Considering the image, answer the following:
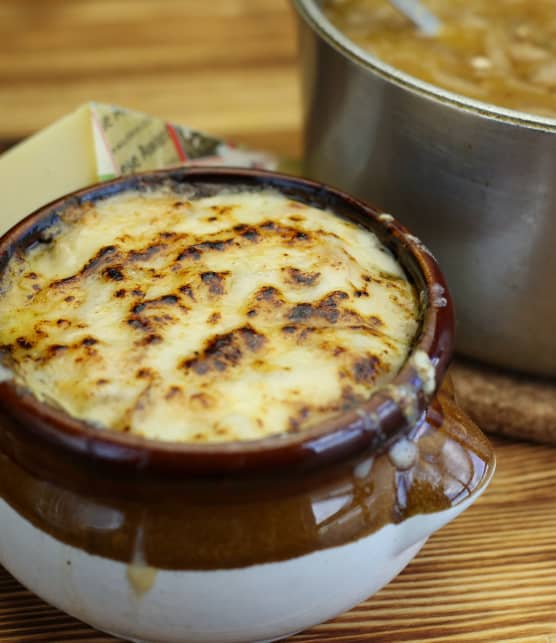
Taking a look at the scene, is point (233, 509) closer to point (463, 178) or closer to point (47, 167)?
point (463, 178)

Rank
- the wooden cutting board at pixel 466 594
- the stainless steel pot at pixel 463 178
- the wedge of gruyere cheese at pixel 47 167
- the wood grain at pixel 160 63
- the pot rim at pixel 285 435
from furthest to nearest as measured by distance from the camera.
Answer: the wood grain at pixel 160 63, the wedge of gruyere cheese at pixel 47 167, the stainless steel pot at pixel 463 178, the wooden cutting board at pixel 466 594, the pot rim at pixel 285 435

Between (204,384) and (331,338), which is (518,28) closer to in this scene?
(331,338)

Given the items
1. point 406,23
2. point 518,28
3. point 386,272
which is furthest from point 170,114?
point 386,272

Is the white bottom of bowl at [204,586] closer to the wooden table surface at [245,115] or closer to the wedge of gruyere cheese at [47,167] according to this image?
the wooden table surface at [245,115]

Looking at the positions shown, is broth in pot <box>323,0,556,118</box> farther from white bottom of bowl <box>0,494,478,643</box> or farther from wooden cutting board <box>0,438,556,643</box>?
white bottom of bowl <box>0,494,478,643</box>

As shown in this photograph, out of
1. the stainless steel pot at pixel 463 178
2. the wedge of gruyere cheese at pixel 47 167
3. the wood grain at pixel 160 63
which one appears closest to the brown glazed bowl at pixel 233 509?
the stainless steel pot at pixel 463 178

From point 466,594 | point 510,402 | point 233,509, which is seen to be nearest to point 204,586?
point 233,509
